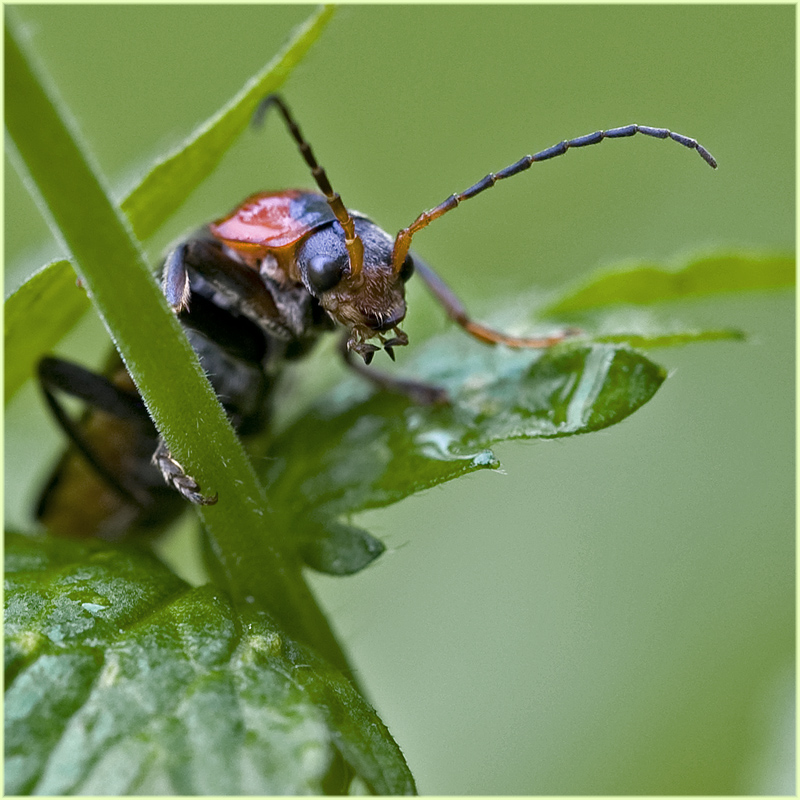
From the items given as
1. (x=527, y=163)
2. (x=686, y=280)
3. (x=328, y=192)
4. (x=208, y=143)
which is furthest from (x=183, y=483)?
(x=686, y=280)

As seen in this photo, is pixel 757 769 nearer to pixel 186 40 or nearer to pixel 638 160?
pixel 638 160

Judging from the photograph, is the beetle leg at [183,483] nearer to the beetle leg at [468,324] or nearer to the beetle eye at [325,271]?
the beetle eye at [325,271]

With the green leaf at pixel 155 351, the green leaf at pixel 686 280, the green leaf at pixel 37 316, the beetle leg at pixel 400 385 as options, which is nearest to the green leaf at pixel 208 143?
the green leaf at pixel 37 316

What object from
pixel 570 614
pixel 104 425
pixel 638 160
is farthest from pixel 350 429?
pixel 638 160

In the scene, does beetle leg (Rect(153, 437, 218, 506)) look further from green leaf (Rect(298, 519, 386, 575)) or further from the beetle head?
the beetle head

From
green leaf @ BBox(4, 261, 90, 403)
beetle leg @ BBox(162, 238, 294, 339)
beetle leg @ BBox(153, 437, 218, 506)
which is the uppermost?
green leaf @ BBox(4, 261, 90, 403)

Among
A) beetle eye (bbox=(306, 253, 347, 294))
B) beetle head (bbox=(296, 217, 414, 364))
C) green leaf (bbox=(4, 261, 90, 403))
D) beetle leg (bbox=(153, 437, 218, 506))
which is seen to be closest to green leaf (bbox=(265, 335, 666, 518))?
beetle head (bbox=(296, 217, 414, 364))
